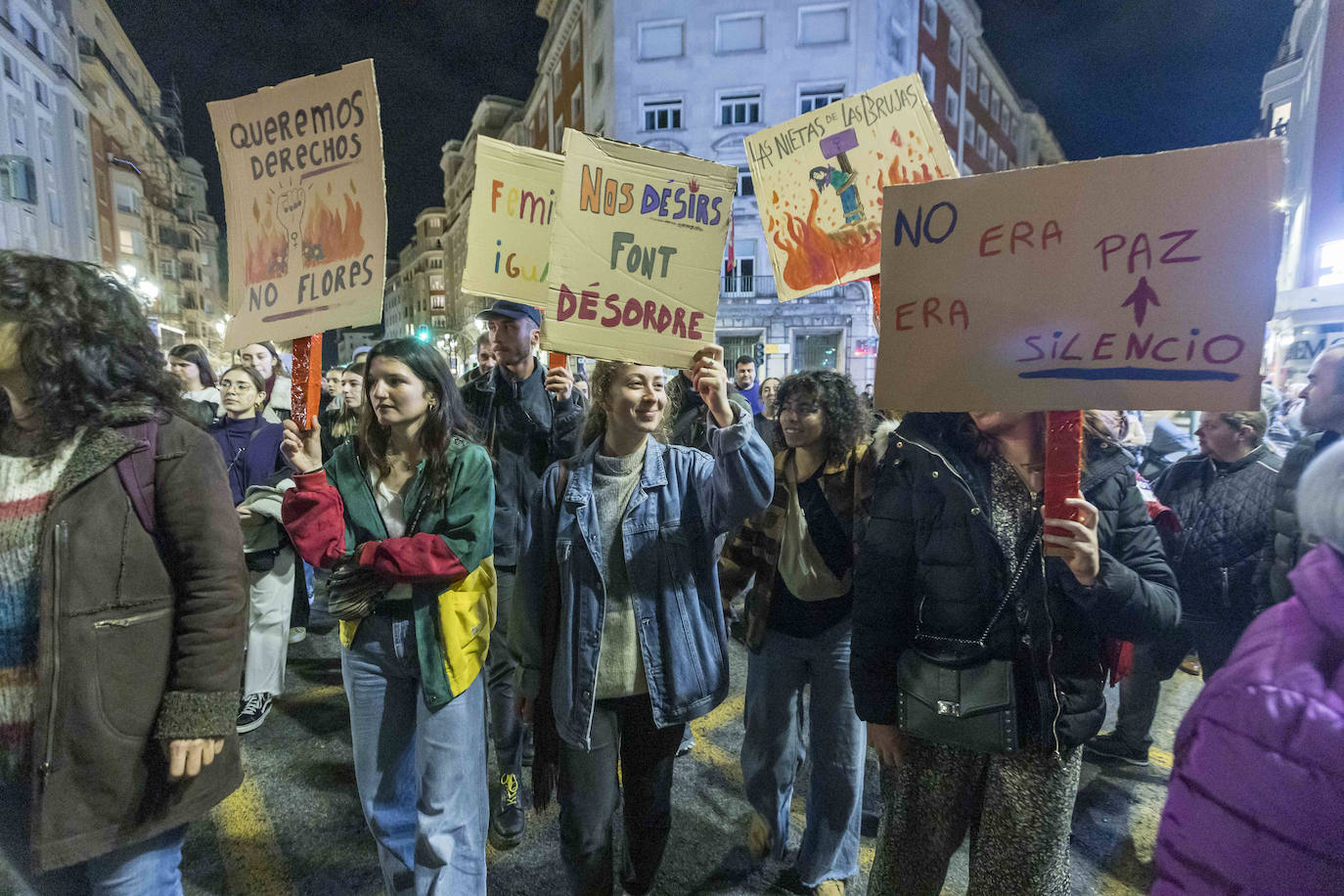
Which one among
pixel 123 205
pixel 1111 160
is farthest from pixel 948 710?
pixel 123 205

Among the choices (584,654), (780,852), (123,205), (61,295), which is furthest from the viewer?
(123,205)

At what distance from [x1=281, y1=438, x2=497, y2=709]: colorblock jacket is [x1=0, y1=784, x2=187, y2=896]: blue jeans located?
2.47 feet

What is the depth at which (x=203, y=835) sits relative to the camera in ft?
9.53

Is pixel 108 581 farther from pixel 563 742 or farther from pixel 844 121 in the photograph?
pixel 844 121

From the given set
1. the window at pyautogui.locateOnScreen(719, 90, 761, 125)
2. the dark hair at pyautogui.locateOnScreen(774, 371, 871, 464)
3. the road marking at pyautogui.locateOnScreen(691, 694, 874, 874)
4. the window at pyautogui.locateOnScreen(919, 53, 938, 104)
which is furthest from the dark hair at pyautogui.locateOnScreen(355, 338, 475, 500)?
the window at pyautogui.locateOnScreen(919, 53, 938, 104)

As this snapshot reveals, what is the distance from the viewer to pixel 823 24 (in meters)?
24.1

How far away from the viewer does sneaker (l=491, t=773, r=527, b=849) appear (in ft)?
9.46

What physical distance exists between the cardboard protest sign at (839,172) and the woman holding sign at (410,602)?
1616 mm

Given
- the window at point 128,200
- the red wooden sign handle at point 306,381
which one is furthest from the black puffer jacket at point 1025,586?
the window at point 128,200

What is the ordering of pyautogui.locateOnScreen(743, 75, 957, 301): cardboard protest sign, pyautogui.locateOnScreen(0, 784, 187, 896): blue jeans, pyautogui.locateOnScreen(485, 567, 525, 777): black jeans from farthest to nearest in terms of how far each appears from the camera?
1. pyautogui.locateOnScreen(485, 567, 525, 777): black jeans
2. pyautogui.locateOnScreen(743, 75, 957, 301): cardboard protest sign
3. pyautogui.locateOnScreen(0, 784, 187, 896): blue jeans

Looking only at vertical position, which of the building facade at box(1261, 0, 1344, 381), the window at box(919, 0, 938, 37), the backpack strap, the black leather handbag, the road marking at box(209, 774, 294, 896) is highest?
the window at box(919, 0, 938, 37)

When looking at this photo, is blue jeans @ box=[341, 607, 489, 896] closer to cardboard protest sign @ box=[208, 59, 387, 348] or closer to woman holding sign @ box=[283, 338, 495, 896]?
woman holding sign @ box=[283, 338, 495, 896]

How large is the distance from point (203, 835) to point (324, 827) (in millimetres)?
523

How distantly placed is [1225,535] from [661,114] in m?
26.1
